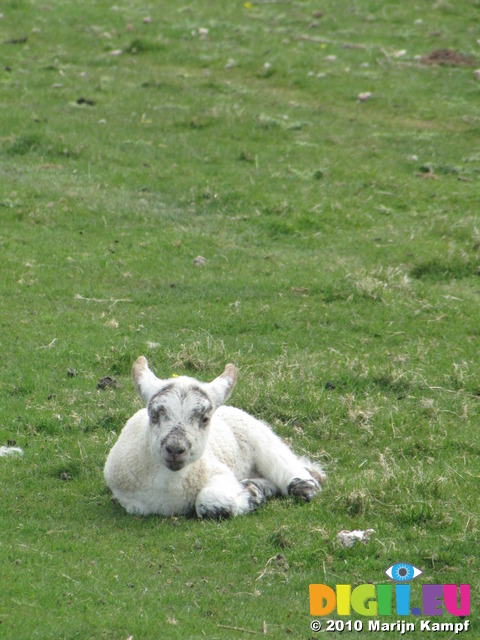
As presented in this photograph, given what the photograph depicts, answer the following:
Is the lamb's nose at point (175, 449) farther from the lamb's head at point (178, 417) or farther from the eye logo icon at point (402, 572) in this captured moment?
the eye logo icon at point (402, 572)

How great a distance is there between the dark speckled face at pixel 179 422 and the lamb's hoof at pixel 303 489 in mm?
928

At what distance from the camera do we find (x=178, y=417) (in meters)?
8.11

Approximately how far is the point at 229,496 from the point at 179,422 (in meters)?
0.76

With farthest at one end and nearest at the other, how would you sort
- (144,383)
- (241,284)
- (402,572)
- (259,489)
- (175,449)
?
(241,284), (259,489), (144,383), (175,449), (402,572)

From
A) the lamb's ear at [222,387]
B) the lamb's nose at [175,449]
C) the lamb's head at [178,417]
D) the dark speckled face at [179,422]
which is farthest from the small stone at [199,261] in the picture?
the lamb's nose at [175,449]

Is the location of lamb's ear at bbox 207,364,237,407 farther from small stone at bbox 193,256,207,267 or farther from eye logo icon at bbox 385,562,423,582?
small stone at bbox 193,256,207,267

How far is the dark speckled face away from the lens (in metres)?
7.95

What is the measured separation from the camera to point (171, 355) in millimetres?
11289

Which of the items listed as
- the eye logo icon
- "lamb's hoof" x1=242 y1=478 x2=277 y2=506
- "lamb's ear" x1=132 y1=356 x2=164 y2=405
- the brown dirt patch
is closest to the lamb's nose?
"lamb's ear" x1=132 y1=356 x2=164 y2=405

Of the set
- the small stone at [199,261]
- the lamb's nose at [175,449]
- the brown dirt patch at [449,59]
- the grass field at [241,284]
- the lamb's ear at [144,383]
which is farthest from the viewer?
the brown dirt patch at [449,59]

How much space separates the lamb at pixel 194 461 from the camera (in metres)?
8.13

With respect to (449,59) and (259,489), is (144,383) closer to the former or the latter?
(259,489)

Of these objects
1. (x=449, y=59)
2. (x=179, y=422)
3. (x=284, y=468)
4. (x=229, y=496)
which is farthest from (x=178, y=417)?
(x=449, y=59)

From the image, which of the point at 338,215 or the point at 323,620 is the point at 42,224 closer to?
the point at 338,215
